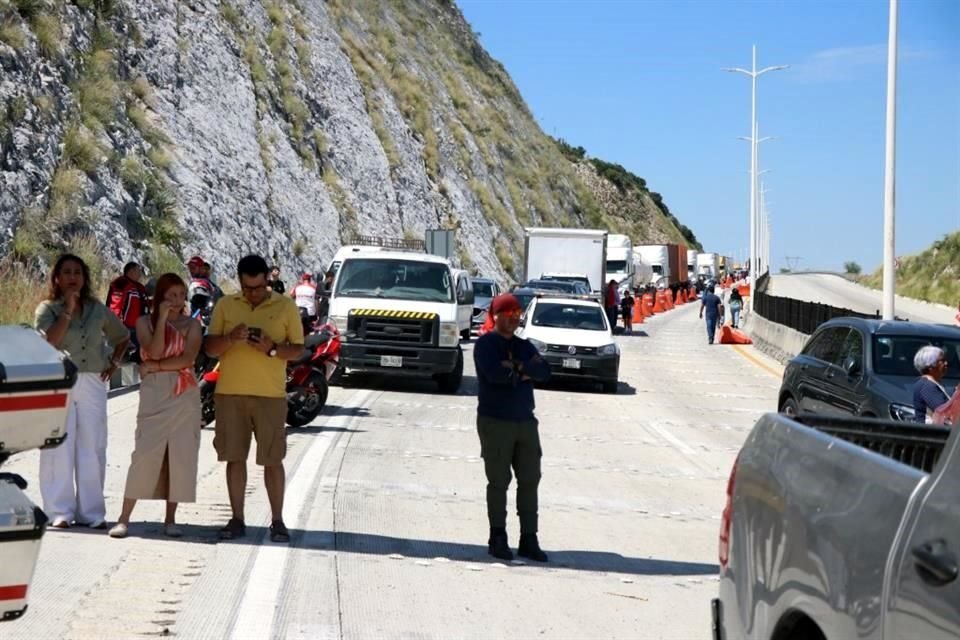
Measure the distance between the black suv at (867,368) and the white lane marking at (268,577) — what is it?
495 cm

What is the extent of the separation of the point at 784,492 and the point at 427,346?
1845cm

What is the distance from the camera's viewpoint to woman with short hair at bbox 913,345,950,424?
12188 mm

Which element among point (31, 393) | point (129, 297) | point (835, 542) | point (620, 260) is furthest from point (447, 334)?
point (620, 260)

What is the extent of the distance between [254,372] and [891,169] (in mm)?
21319

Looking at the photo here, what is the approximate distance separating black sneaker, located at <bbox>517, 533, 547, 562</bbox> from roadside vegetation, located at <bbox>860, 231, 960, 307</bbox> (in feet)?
275

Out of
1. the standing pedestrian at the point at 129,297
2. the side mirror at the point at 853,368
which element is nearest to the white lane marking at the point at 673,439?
the side mirror at the point at 853,368

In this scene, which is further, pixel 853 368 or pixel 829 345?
pixel 829 345

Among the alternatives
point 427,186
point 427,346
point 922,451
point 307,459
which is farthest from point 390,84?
point 922,451

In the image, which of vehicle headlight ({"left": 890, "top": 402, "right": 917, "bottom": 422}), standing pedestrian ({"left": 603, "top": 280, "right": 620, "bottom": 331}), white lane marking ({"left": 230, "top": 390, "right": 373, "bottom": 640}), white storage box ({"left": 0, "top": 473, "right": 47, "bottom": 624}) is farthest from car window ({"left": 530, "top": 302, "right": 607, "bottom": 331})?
white storage box ({"left": 0, "top": 473, "right": 47, "bottom": 624})

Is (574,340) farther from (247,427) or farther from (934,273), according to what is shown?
(934,273)

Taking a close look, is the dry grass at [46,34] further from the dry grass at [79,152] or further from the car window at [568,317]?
the car window at [568,317]

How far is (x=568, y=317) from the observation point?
27078 mm

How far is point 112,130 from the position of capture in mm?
33125

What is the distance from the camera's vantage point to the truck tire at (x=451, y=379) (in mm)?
23405
